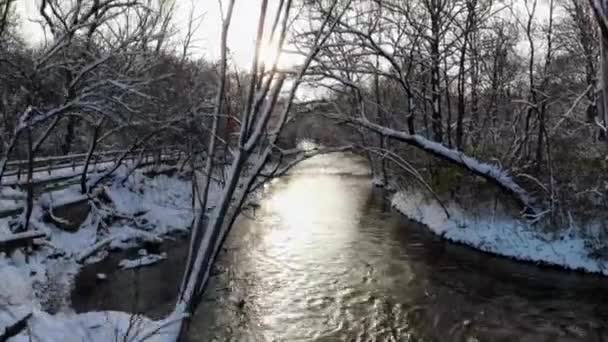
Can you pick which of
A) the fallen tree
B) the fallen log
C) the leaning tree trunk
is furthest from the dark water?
the leaning tree trunk

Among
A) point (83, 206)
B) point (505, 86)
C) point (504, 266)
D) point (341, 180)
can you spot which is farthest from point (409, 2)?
point (341, 180)

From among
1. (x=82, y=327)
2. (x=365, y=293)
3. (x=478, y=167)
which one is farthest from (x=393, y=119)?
(x=82, y=327)

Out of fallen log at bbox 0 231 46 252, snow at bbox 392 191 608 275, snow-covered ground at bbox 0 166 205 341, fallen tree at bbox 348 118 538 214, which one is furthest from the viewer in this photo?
fallen tree at bbox 348 118 538 214

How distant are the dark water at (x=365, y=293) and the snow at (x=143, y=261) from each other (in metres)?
0.36

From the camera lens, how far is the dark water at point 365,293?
1003 centimetres

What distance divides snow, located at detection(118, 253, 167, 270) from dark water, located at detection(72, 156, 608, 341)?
0.36m

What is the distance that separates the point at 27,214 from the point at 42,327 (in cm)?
713

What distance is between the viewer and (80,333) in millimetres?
6996

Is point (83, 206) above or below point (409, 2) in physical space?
below

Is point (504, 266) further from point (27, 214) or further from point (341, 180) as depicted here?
point (341, 180)

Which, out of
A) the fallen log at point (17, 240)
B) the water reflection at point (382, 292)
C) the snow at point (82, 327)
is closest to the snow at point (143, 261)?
the water reflection at point (382, 292)

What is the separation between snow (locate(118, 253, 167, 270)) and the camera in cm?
1402

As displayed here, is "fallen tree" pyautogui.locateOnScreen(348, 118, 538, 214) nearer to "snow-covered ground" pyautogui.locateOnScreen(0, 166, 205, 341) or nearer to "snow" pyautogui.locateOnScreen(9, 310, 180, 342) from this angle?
"snow-covered ground" pyautogui.locateOnScreen(0, 166, 205, 341)

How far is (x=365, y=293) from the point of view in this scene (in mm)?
12125
